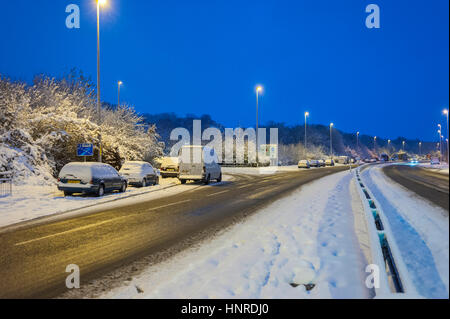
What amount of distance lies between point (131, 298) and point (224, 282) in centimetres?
119

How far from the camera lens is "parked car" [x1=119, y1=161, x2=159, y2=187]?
2045cm

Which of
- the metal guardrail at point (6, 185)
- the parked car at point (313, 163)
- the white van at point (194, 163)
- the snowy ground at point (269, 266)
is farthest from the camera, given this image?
the parked car at point (313, 163)

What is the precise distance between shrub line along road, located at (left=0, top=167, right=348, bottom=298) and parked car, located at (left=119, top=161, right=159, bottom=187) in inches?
343

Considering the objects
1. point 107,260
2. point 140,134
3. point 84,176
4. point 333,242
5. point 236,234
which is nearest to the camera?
point 107,260

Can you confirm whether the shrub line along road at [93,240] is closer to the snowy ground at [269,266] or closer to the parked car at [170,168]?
the snowy ground at [269,266]

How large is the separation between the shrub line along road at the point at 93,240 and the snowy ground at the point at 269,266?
842 millimetres

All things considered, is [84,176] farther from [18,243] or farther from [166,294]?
[166,294]

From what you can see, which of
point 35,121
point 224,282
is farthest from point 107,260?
point 35,121

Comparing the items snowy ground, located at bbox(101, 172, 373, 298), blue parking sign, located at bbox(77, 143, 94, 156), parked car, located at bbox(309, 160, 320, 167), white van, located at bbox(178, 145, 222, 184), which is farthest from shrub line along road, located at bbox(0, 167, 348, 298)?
parked car, located at bbox(309, 160, 320, 167)

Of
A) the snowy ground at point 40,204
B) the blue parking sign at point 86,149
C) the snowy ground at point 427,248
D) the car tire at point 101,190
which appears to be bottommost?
the snowy ground at point 40,204

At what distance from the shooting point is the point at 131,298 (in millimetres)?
3965

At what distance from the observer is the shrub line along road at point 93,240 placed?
475cm

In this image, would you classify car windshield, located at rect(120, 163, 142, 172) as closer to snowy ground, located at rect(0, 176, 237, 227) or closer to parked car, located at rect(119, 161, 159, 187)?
parked car, located at rect(119, 161, 159, 187)

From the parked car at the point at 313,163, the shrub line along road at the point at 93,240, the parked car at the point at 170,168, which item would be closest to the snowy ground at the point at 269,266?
the shrub line along road at the point at 93,240
